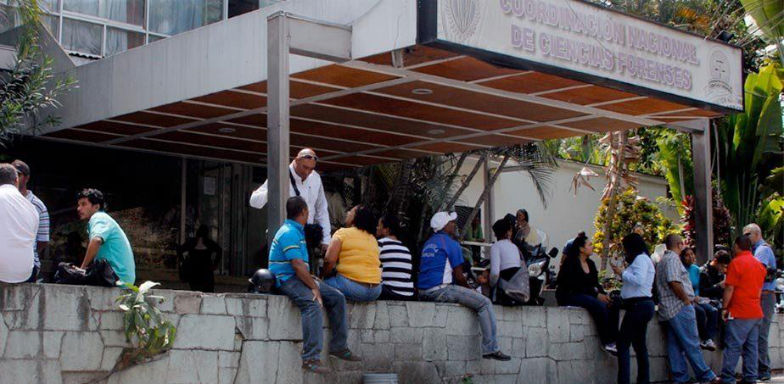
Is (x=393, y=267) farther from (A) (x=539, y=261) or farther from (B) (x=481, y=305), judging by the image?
(A) (x=539, y=261)

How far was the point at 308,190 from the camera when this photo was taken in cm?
1138

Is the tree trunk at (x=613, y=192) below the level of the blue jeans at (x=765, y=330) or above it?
above

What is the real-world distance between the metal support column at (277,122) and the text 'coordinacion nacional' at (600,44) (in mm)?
2315

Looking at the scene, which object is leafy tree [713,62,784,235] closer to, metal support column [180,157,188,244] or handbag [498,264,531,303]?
handbag [498,264,531,303]

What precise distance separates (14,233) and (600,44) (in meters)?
7.04

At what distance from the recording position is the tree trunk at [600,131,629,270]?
22.7 metres

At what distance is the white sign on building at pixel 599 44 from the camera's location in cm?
1111

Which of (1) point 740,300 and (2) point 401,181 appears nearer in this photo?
(1) point 740,300

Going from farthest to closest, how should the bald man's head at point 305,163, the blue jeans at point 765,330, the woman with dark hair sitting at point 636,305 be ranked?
1. the blue jeans at point 765,330
2. the woman with dark hair sitting at point 636,305
3. the bald man's head at point 305,163

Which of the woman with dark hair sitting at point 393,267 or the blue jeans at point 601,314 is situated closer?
the woman with dark hair sitting at point 393,267

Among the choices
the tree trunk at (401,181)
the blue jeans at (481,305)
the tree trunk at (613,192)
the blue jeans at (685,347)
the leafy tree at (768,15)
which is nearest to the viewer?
the blue jeans at (481,305)

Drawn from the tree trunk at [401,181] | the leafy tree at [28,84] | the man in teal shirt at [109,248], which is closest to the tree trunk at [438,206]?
the tree trunk at [401,181]

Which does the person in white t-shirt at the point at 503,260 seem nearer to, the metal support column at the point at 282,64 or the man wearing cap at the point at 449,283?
the man wearing cap at the point at 449,283

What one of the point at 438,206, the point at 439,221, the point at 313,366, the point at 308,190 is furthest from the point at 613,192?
the point at 313,366
